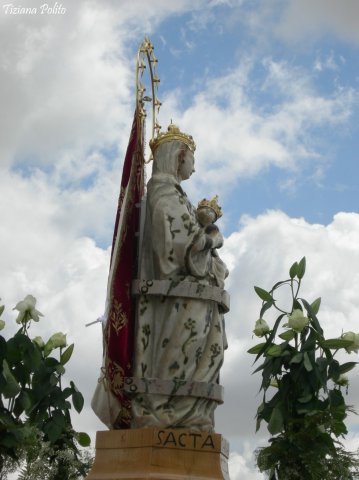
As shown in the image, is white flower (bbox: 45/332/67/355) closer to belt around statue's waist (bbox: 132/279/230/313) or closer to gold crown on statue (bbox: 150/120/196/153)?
belt around statue's waist (bbox: 132/279/230/313)

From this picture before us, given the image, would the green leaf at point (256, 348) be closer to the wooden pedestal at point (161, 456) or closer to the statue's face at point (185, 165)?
the wooden pedestal at point (161, 456)

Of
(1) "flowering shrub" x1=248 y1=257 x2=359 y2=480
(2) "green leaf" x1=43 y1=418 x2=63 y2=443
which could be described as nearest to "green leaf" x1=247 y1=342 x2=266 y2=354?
(1) "flowering shrub" x1=248 y1=257 x2=359 y2=480

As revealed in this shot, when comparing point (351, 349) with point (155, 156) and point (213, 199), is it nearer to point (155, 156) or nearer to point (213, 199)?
point (213, 199)

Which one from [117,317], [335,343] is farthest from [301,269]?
[117,317]

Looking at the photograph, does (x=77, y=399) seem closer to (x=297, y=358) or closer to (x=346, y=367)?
(x=297, y=358)

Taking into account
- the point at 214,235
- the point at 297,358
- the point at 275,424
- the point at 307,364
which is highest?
the point at 214,235

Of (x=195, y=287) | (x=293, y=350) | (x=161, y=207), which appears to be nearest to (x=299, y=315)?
(x=293, y=350)

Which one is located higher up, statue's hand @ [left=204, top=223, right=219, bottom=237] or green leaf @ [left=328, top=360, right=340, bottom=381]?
statue's hand @ [left=204, top=223, right=219, bottom=237]

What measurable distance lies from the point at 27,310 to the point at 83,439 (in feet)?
6.31

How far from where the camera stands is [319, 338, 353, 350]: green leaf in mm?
10992

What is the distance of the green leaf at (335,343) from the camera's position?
36.1 feet

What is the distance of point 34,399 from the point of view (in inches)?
444

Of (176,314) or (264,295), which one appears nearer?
(176,314)

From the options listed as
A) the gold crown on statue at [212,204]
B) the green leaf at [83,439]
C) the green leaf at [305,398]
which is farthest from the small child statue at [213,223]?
the green leaf at [83,439]
